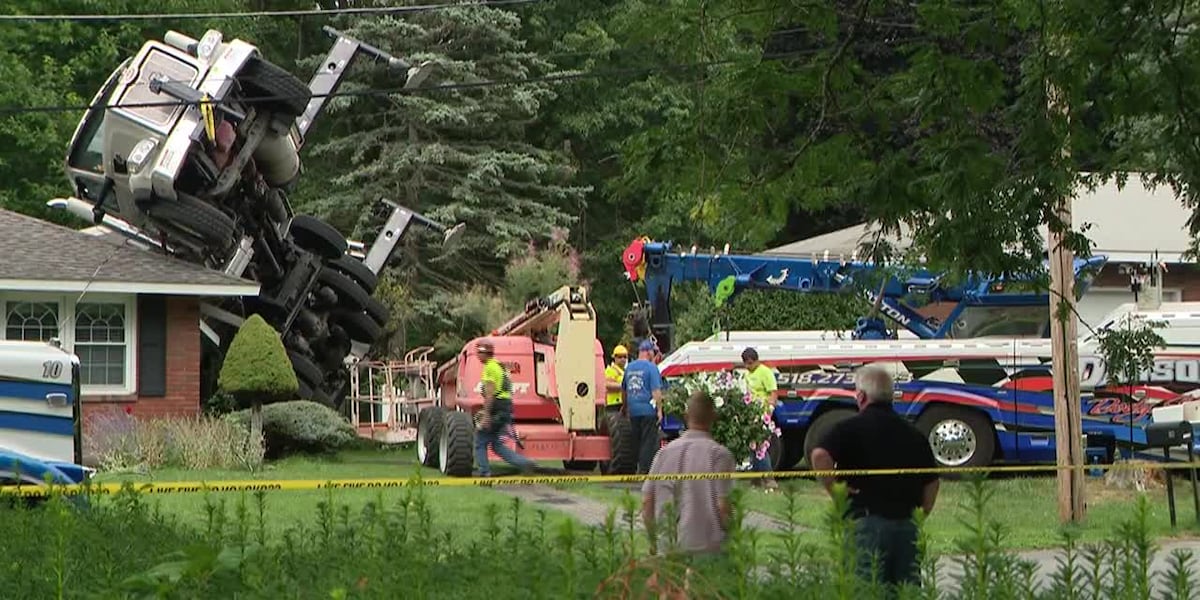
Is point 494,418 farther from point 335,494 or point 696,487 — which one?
point 696,487

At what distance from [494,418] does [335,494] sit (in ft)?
14.3

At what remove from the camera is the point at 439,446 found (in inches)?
870

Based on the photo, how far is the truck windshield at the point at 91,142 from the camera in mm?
25797

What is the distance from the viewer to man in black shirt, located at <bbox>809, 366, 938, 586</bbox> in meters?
8.81

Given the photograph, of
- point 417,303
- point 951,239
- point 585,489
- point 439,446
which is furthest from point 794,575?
point 417,303

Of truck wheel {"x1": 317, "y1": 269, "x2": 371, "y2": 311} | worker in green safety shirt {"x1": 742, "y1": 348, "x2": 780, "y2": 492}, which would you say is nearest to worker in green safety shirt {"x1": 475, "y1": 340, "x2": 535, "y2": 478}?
worker in green safety shirt {"x1": 742, "y1": 348, "x2": 780, "y2": 492}

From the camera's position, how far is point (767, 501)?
1720 centimetres

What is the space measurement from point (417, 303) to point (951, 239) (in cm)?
3175

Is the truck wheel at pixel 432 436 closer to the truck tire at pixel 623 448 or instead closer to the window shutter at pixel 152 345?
the truck tire at pixel 623 448

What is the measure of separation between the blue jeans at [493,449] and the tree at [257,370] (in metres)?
4.90

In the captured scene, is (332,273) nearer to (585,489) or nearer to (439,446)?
(439,446)

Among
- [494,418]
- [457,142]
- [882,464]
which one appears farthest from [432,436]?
[457,142]

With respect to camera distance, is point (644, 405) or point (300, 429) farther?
point (300, 429)

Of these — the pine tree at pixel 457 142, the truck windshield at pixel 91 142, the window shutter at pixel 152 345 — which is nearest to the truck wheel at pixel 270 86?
the truck windshield at pixel 91 142
